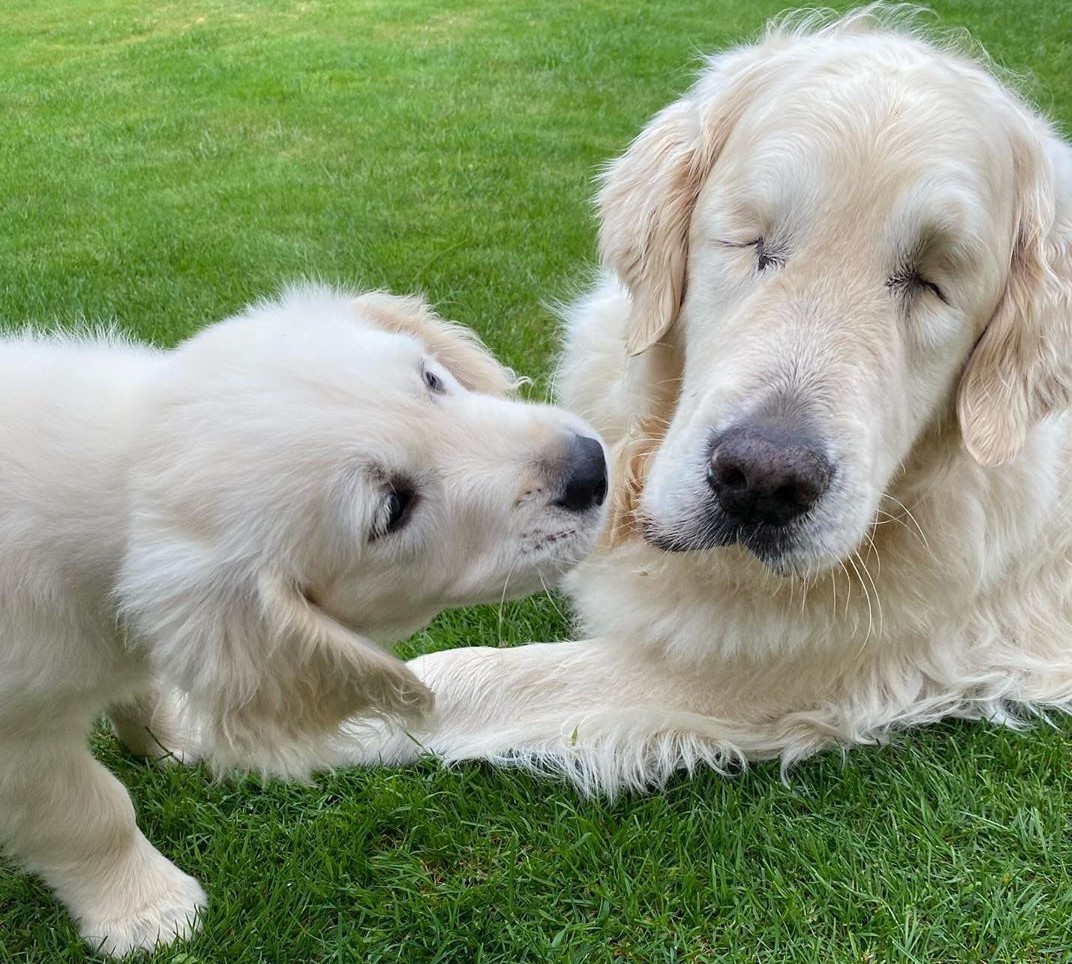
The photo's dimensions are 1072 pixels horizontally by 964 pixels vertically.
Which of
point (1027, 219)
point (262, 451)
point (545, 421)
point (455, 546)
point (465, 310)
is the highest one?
point (1027, 219)

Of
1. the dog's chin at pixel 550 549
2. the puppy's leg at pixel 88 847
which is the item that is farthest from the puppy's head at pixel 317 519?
the puppy's leg at pixel 88 847

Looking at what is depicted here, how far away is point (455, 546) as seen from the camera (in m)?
1.98

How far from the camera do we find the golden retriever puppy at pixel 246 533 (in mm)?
1770

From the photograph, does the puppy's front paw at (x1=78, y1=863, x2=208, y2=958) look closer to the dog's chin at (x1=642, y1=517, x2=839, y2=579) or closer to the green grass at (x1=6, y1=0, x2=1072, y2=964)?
the green grass at (x1=6, y1=0, x2=1072, y2=964)

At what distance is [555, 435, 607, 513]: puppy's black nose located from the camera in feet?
6.63

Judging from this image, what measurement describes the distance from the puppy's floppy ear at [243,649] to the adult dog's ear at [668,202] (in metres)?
1.17

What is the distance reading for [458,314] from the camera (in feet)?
15.5

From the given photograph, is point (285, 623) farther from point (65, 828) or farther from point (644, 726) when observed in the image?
point (644, 726)

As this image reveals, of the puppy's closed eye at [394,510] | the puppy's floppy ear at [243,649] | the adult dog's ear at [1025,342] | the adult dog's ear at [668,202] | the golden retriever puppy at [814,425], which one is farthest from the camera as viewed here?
the adult dog's ear at [668,202]

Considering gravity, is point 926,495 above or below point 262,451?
below

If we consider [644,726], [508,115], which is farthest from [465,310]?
[508,115]

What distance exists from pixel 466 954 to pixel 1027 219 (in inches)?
87.5

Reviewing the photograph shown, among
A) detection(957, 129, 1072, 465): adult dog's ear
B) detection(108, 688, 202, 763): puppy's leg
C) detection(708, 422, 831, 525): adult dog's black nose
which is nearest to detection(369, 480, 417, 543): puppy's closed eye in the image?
detection(708, 422, 831, 525): adult dog's black nose

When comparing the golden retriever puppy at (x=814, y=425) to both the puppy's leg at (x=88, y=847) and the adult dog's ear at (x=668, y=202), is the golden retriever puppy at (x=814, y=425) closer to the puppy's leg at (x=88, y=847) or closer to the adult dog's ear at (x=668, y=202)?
the adult dog's ear at (x=668, y=202)
